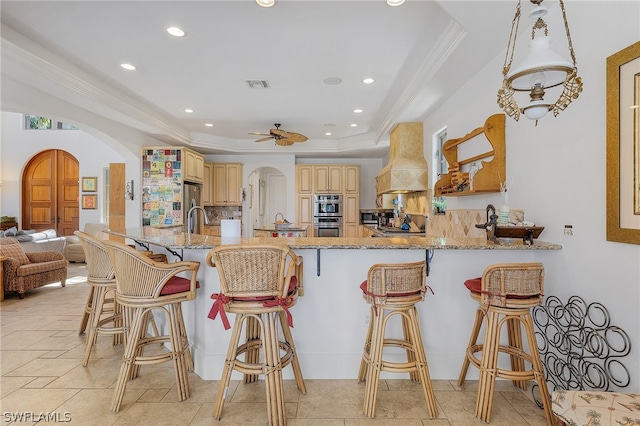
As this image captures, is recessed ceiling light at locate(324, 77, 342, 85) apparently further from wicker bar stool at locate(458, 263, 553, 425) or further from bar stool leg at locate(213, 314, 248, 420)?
bar stool leg at locate(213, 314, 248, 420)

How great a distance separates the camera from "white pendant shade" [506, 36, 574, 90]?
5.05 feet

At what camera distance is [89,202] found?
877 cm

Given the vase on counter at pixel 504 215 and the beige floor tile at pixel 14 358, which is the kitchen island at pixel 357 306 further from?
the beige floor tile at pixel 14 358

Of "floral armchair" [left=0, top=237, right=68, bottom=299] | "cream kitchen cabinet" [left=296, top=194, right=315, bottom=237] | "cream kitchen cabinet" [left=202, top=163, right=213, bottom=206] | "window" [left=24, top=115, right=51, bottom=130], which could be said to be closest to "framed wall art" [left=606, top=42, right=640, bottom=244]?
"cream kitchen cabinet" [left=296, top=194, right=315, bottom=237]

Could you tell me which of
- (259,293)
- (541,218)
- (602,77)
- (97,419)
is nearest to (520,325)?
(541,218)

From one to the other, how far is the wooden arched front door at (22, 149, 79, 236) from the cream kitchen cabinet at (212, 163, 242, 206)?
4746 mm

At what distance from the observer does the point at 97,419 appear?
1992 millimetres

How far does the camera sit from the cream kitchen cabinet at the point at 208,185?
7.68m

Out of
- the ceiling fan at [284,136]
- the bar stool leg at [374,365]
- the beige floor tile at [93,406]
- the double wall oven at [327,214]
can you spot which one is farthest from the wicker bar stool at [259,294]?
the double wall oven at [327,214]

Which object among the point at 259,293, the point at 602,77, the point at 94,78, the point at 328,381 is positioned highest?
the point at 94,78

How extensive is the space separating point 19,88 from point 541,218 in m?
5.19

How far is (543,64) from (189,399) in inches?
111

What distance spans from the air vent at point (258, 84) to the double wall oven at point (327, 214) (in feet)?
12.8

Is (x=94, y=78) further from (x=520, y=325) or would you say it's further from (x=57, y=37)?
(x=520, y=325)
